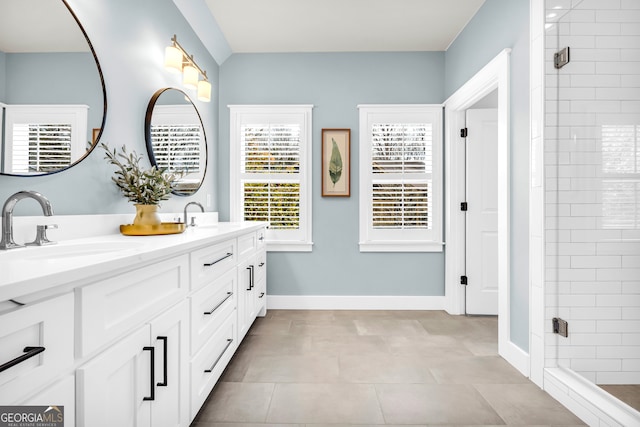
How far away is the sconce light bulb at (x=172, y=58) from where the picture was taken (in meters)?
2.25

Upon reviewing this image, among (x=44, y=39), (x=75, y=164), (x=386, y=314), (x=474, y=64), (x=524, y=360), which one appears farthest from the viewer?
(x=386, y=314)

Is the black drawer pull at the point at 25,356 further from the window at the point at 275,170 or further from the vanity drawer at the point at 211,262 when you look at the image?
the window at the point at 275,170

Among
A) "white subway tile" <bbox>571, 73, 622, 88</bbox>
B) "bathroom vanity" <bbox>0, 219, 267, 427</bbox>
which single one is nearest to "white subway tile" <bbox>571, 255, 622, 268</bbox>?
"white subway tile" <bbox>571, 73, 622, 88</bbox>

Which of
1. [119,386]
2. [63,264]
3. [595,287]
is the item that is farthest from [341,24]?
[119,386]

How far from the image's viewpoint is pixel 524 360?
6.82ft

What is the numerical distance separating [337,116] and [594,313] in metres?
2.61

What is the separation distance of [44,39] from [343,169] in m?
2.49

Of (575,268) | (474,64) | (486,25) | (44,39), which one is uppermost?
(486,25)

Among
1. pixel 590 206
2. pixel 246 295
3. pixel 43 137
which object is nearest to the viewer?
pixel 43 137

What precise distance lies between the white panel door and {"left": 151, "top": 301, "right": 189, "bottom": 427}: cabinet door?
2.80 metres

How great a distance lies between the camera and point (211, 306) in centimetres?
165

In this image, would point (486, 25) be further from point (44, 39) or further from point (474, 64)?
point (44, 39)

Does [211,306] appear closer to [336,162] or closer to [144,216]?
[144,216]

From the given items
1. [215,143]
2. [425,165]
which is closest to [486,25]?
[425,165]
